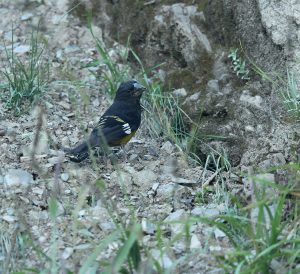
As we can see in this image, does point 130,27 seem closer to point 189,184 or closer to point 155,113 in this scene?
point 155,113

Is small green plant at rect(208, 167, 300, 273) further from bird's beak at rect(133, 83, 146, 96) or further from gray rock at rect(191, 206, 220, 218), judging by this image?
bird's beak at rect(133, 83, 146, 96)

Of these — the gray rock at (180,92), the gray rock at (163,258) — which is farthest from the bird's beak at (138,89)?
the gray rock at (163,258)

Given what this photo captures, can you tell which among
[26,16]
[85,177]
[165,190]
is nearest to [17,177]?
[85,177]

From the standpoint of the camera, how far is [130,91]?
5582 mm

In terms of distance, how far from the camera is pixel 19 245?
4.14m

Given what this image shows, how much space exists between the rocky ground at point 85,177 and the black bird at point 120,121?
104mm

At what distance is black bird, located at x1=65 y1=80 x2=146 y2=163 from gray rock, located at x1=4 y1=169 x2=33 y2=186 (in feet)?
1.23

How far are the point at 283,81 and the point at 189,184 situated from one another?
0.94 metres

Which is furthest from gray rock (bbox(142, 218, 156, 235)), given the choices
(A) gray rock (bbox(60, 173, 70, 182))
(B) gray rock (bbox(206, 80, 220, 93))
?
(B) gray rock (bbox(206, 80, 220, 93))

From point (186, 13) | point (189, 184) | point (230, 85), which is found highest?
point (186, 13)

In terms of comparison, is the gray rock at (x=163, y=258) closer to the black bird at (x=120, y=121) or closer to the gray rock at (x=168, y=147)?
the black bird at (x=120, y=121)

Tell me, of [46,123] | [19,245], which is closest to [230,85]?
[46,123]

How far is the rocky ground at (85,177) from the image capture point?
13.2 ft

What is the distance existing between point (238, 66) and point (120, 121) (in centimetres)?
92
